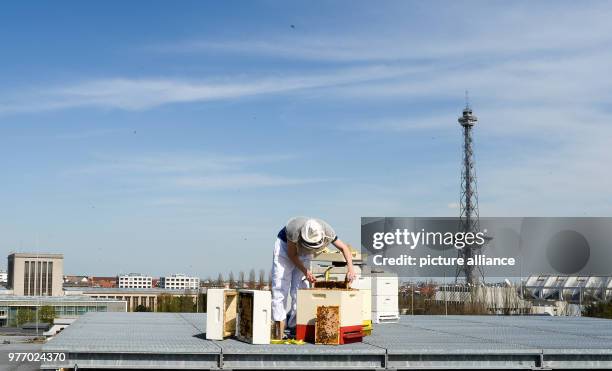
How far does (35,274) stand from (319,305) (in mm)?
186948

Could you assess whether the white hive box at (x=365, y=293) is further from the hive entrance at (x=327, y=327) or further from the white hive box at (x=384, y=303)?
the hive entrance at (x=327, y=327)

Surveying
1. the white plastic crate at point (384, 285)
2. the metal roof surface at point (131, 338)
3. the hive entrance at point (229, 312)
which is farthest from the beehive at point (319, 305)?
the white plastic crate at point (384, 285)

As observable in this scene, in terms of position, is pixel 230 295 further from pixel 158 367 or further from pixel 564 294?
pixel 564 294

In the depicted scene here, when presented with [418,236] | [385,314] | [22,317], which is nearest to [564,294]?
[418,236]

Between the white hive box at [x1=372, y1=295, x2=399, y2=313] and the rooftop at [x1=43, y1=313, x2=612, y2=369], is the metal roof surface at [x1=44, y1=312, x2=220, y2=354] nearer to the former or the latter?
the rooftop at [x1=43, y1=313, x2=612, y2=369]

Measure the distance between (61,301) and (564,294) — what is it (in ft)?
276

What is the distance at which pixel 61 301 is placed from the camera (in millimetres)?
131125

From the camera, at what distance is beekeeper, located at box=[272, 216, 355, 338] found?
11320mm

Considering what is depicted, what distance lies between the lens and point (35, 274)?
605ft

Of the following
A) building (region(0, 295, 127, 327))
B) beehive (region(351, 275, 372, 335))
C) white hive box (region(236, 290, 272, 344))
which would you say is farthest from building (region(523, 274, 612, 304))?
white hive box (region(236, 290, 272, 344))

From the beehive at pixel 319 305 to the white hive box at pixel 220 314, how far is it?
1.01 meters

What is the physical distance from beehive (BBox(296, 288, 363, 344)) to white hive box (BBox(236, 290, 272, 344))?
50 centimetres

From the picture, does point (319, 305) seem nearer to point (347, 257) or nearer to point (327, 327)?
point (327, 327)

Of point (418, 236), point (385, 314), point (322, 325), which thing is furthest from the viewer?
point (418, 236)
